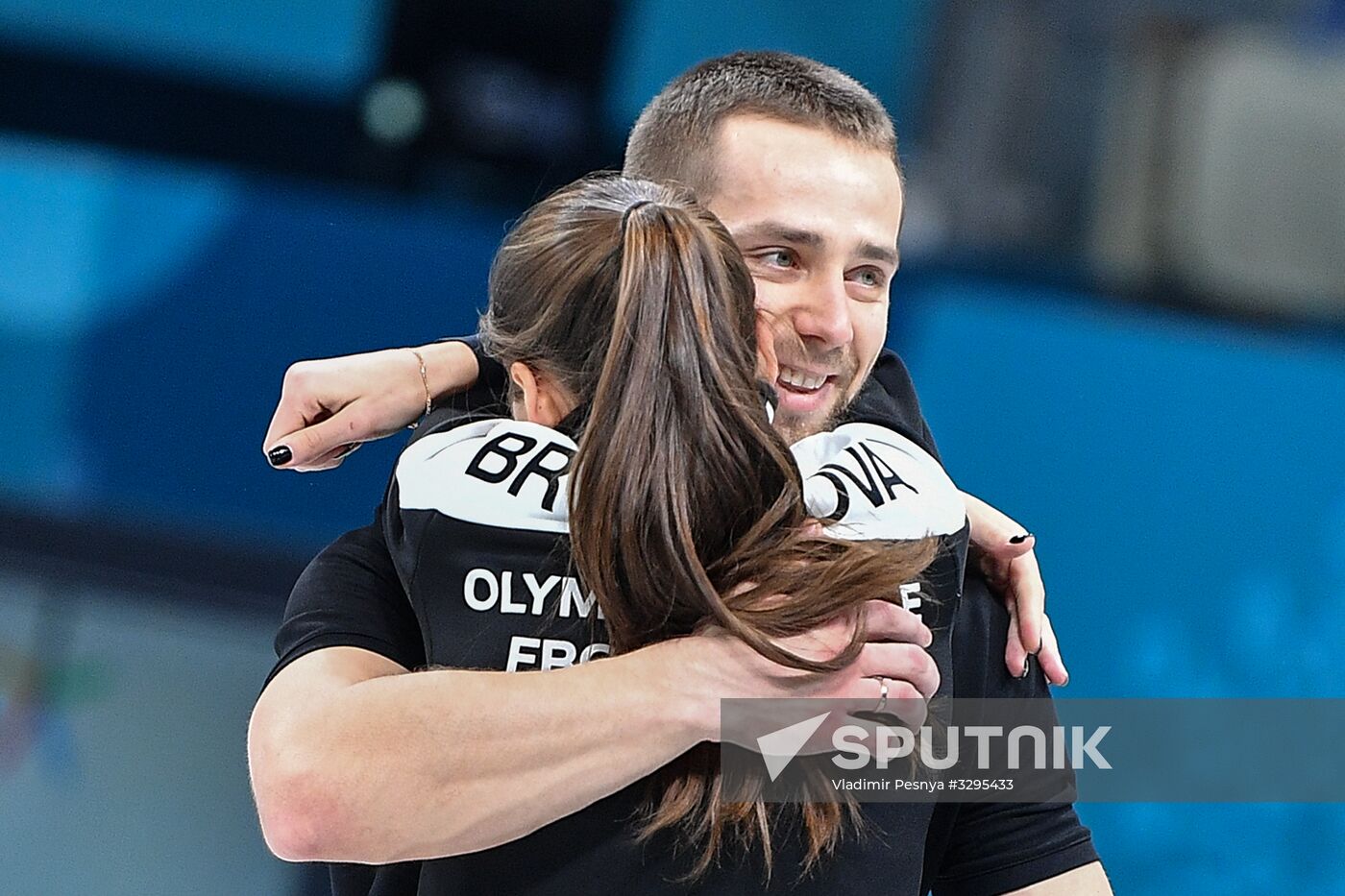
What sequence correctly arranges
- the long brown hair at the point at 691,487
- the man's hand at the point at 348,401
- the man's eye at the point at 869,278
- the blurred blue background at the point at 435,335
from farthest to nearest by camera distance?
1. the blurred blue background at the point at 435,335
2. the man's eye at the point at 869,278
3. the man's hand at the point at 348,401
4. the long brown hair at the point at 691,487

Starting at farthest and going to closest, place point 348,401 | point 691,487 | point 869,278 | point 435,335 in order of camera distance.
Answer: point 435,335 < point 869,278 < point 348,401 < point 691,487

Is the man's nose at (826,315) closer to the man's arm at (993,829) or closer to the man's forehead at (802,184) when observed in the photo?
the man's forehead at (802,184)

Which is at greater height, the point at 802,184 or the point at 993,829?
the point at 802,184

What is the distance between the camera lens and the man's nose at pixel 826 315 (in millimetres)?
1216

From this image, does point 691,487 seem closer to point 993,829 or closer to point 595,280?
point 595,280

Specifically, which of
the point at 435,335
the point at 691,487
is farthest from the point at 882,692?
the point at 435,335

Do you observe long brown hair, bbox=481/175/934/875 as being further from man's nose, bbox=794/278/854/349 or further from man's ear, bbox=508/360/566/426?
man's nose, bbox=794/278/854/349

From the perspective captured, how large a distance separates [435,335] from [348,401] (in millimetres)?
1583

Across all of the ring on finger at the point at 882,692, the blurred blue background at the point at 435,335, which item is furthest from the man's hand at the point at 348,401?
the blurred blue background at the point at 435,335

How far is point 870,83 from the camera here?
3.48 meters

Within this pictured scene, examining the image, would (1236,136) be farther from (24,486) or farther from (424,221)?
(24,486)

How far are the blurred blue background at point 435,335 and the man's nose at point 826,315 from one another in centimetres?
148

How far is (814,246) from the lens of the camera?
4.09 feet

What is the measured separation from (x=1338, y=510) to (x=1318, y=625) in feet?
0.64
